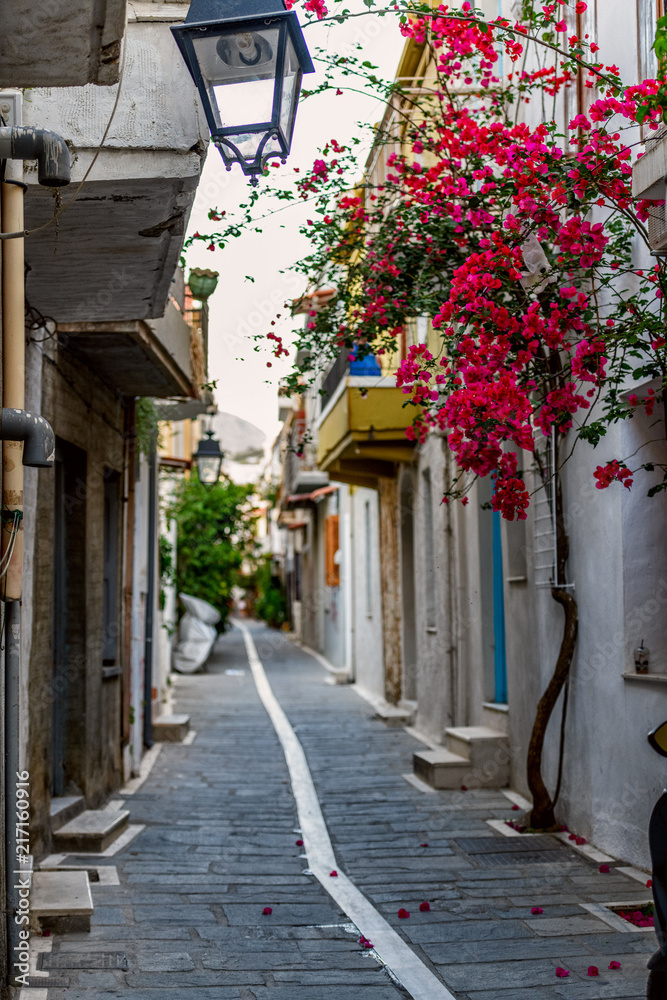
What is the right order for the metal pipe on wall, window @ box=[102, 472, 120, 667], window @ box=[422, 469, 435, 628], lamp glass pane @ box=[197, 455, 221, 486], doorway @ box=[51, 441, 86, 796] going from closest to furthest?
the metal pipe on wall → doorway @ box=[51, 441, 86, 796] → window @ box=[102, 472, 120, 667] → window @ box=[422, 469, 435, 628] → lamp glass pane @ box=[197, 455, 221, 486]

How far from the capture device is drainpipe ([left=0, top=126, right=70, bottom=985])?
14.5 ft

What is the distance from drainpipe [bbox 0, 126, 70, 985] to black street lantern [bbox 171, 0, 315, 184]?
0.64 meters

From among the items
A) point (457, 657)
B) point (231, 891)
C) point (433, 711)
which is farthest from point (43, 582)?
point (433, 711)

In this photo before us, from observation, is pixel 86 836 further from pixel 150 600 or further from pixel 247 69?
pixel 150 600

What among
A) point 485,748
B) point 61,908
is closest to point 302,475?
point 485,748

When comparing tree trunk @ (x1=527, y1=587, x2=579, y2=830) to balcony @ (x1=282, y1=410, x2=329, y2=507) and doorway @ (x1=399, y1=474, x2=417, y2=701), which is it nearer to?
doorway @ (x1=399, y1=474, x2=417, y2=701)

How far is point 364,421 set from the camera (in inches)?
538

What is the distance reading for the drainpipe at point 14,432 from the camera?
4.43 metres

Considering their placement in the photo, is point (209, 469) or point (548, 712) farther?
point (209, 469)

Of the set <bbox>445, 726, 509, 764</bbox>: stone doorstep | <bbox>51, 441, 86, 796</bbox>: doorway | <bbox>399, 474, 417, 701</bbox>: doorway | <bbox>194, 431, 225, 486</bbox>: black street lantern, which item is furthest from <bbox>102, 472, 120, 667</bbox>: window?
<bbox>194, 431, 225, 486</bbox>: black street lantern

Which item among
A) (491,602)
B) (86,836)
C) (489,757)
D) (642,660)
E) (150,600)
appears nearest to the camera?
(642,660)

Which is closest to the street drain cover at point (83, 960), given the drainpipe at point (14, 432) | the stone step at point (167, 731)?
the drainpipe at point (14, 432)

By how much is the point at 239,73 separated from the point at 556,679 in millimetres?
5284

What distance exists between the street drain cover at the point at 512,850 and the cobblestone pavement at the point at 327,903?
1.8 inches
